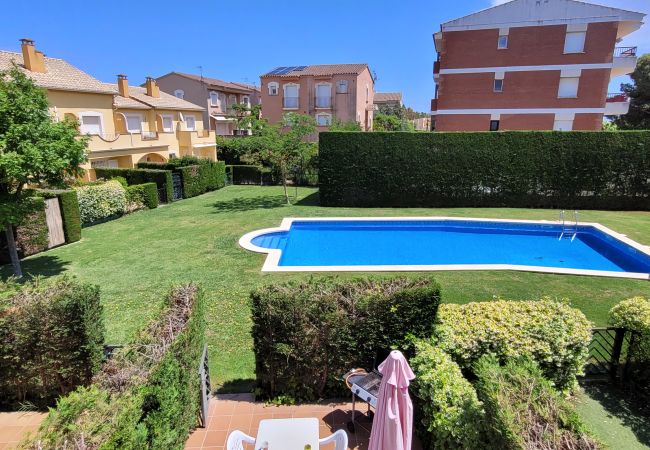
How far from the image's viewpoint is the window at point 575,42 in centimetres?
2691

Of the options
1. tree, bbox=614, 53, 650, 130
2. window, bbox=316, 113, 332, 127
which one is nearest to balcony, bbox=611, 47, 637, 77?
tree, bbox=614, 53, 650, 130

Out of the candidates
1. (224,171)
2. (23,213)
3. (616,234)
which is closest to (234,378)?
(23,213)

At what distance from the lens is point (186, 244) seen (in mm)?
14242

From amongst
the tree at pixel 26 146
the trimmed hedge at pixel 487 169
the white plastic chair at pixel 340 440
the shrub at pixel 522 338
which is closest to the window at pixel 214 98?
the trimmed hedge at pixel 487 169

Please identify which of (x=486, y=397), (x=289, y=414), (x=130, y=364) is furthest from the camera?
(x=289, y=414)

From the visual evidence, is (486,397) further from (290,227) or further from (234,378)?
(290,227)

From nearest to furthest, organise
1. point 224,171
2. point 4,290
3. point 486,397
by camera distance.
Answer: point 486,397
point 4,290
point 224,171

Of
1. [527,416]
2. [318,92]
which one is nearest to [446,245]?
[527,416]

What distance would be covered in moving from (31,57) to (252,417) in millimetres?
28205

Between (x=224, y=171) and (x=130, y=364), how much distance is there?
26.0m

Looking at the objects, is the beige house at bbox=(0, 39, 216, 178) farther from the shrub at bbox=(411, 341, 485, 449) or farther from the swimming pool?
the shrub at bbox=(411, 341, 485, 449)

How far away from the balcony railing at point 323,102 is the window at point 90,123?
24.9m

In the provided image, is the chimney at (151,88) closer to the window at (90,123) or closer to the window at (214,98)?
the window at (90,123)

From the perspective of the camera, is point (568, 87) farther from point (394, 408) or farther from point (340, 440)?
point (340, 440)
